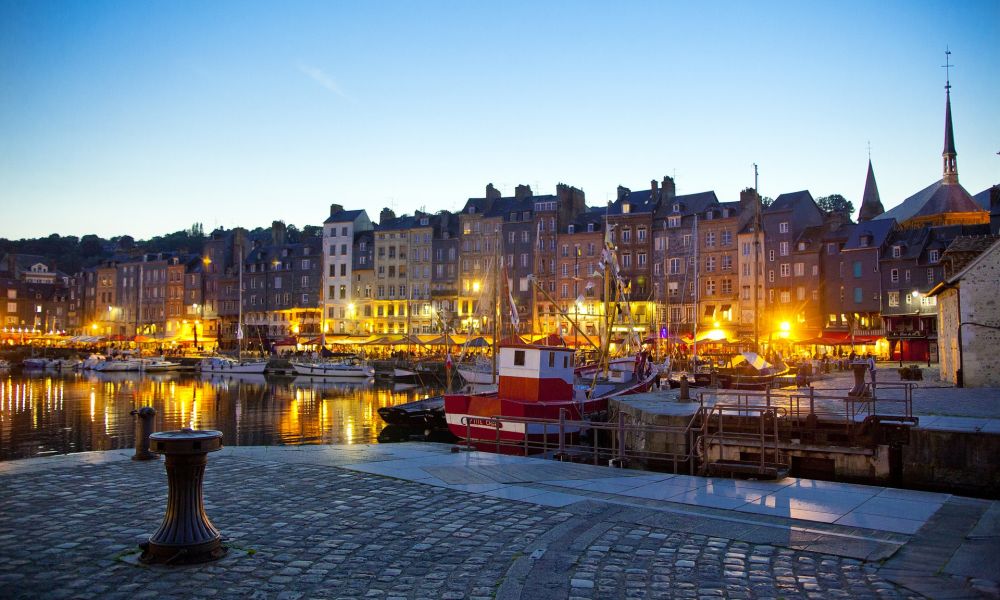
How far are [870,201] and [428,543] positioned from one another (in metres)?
107

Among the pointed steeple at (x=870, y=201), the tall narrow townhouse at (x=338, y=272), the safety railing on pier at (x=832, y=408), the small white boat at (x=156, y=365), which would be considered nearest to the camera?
the safety railing on pier at (x=832, y=408)

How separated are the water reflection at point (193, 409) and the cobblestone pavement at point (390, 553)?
15.6m

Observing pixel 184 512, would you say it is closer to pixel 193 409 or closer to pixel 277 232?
pixel 193 409

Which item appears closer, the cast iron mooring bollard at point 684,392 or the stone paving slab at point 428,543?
the stone paving slab at point 428,543

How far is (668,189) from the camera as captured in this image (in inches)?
3531

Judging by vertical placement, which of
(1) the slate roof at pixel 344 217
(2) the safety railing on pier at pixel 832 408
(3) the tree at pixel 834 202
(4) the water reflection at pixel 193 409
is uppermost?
(3) the tree at pixel 834 202

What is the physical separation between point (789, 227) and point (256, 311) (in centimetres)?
7906

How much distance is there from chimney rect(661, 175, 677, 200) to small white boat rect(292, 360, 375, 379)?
129 feet

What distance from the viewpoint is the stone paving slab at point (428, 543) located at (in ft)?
23.6

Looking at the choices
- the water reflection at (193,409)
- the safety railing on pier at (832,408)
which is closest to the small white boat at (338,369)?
the water reflection at (193,409)

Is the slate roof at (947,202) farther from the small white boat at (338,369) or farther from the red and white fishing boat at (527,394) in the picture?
the red and white fishing boat at (527,394)

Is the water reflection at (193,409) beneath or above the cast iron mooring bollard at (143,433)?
beneath

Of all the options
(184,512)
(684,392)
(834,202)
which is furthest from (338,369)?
(834,202)

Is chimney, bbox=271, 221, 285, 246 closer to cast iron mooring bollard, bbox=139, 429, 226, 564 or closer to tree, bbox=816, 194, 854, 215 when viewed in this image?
tree, bbox=816, 194, 854, 215
